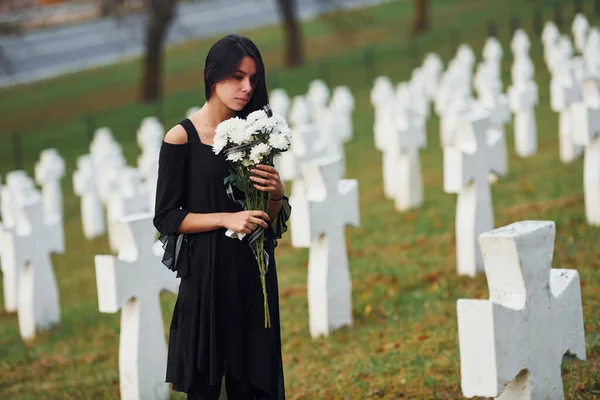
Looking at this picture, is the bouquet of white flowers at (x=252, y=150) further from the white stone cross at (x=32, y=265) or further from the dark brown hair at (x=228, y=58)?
the white stone cross at (x=32, y=265)

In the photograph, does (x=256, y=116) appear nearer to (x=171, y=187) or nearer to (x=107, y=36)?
(x=171, y=187)

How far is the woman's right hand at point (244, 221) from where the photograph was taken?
4.79 m

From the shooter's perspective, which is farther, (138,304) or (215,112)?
(138,304)

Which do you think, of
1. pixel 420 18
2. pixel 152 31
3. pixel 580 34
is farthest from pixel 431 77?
pixel 420 18

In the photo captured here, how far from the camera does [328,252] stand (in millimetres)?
8070

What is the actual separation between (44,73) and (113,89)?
5204mm

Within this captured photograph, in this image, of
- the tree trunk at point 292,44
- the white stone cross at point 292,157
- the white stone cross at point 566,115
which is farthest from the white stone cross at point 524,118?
the tree trunk at point 292,44

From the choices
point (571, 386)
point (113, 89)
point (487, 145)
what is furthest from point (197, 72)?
point (571, 386)

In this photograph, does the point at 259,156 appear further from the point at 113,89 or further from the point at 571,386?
the point at 113,89

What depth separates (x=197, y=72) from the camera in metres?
35.7

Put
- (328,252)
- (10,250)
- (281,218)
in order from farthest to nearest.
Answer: (10,250), (328,252), (281,218)

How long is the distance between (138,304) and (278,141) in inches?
93.6

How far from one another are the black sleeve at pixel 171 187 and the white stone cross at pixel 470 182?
4.29 metres

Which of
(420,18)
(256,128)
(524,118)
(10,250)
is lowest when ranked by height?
(10,250)
